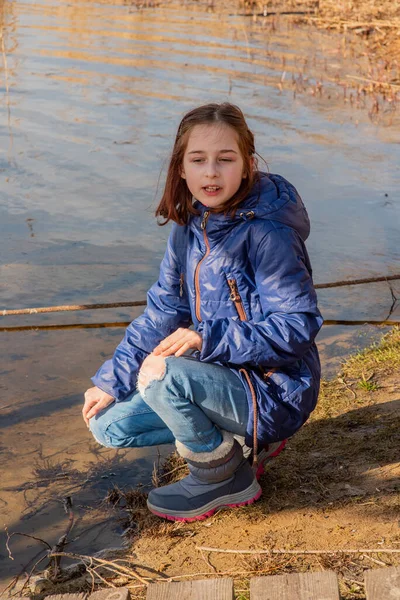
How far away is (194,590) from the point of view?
7.27 feet

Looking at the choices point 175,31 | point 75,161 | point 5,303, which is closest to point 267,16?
point 175,31

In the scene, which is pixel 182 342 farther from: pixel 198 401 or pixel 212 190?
pixel 212 190

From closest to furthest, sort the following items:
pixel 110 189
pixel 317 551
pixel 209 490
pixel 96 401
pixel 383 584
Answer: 1. pixel 383 584
2. pixel 317 551
3. pixel 209 490
4. pixel 96 401
5. pixel 110 189

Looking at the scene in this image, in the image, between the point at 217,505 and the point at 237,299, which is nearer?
the point at 237,299

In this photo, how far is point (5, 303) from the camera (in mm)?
5449

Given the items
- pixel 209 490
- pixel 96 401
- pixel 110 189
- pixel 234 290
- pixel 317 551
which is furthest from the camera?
pixel 110 189

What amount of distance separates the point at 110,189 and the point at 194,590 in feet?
18.7

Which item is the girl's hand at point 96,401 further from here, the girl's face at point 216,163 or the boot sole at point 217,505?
the girl's face at point 216,163

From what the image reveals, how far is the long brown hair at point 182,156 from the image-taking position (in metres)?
2.97

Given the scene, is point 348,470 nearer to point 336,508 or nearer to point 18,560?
point 336,508

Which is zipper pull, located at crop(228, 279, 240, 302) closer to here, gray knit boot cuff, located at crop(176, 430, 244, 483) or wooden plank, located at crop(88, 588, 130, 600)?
gray knit boot cuff, located at crop(176, 430, 244, 483)

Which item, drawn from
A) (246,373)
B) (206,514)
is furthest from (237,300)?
(206,514)

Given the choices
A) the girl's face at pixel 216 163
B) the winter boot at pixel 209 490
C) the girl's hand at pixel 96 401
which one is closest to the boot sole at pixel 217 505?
the winter boot at pixel 209 490

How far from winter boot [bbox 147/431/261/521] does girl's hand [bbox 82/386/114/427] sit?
0.35 metres
